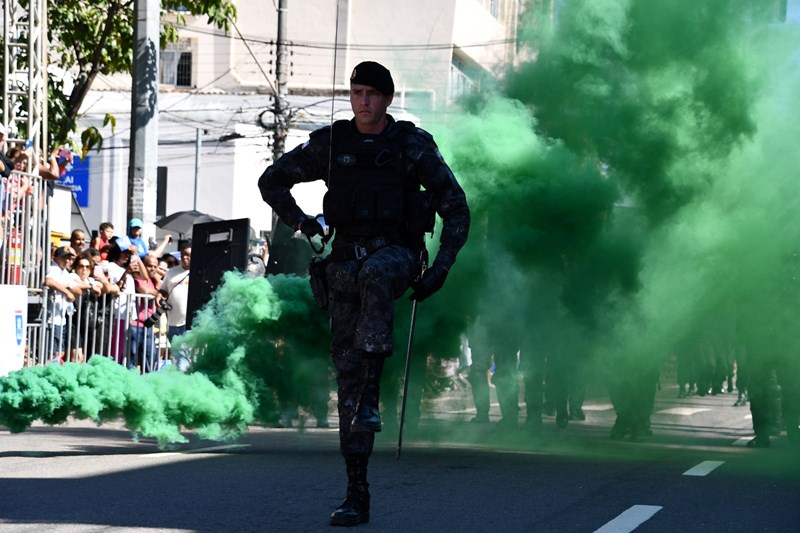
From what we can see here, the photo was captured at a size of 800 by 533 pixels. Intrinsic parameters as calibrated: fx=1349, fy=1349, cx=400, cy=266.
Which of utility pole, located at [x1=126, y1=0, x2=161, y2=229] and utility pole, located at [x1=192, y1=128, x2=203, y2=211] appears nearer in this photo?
utility pole, located at [x1=126, y1=0, x2=161, y2=229]

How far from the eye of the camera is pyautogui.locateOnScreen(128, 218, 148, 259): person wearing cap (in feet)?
48.8

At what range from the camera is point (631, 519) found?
602cm

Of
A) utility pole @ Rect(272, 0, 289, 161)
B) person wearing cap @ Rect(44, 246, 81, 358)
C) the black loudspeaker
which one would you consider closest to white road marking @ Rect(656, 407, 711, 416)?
the black loudspeaker

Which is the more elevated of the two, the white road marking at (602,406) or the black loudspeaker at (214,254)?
the black loudspeaker at (214,254)

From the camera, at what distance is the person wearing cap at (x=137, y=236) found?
1488 cm

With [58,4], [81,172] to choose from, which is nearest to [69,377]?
[58,4]

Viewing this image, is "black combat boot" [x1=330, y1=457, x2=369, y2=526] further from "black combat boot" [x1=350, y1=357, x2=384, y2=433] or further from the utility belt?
the utility belt

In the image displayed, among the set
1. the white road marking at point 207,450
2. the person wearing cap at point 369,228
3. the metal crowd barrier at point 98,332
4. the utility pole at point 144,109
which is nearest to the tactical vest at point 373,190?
the person wearing cap at point 369,228

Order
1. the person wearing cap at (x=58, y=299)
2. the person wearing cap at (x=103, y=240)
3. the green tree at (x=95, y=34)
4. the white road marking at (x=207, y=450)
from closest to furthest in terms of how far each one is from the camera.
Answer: the white road marking at (x=207, y=450) → the person wearing cap at (x=58, y=299) → the person wearing cap at (x=103, y=240) → the green tree at (x=95, y=34)

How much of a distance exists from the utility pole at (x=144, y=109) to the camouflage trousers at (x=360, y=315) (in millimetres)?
9115

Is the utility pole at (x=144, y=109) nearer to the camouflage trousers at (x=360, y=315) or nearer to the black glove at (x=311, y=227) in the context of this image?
the black glove at (x=311, y=227)

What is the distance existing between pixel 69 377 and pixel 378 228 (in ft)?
8.44

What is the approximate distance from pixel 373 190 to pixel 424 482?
6.29 ft

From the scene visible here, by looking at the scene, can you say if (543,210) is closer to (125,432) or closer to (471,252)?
(471,252)
